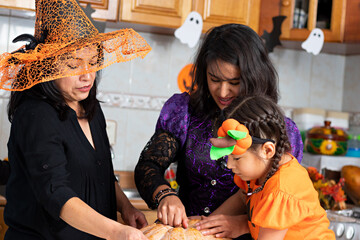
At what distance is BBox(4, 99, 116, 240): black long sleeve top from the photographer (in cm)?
107

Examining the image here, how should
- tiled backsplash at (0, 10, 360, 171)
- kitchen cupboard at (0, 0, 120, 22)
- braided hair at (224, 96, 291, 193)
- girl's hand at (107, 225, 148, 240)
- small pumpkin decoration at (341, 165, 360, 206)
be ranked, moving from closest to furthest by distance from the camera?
girl's hand at (107, 225, 148, 240) → braided hair at (224, 96, 291, 193) → kitchen cupboard at (0, 0, 120, 22) → small pumpkin decoration at (341, 165, 360, 206) → tiled backsplash at (0, 10, 360, 171)

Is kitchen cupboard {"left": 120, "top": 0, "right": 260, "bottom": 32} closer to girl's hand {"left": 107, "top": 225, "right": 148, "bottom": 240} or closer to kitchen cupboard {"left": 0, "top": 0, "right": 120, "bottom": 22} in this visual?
kitchen cupboard {"left": 0, "top": 0, "right": 120, "bottom": 22}

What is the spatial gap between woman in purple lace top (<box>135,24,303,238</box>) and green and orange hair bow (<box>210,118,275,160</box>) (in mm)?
343

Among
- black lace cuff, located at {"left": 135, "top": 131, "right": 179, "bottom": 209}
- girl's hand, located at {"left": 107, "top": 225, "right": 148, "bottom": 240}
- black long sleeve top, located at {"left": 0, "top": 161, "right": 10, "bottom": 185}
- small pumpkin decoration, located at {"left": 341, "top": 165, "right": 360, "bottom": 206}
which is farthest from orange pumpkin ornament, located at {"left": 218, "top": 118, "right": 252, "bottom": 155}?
small pumpkin decoration, located at {"left": 341, "top": 165, "right": 360, "bottom": 206}

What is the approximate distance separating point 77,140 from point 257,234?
0.51 m

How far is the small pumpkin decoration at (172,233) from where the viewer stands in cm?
107

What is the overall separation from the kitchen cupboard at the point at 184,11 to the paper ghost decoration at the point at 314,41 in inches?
12.4

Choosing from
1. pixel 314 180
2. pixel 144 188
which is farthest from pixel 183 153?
pixel 314 180

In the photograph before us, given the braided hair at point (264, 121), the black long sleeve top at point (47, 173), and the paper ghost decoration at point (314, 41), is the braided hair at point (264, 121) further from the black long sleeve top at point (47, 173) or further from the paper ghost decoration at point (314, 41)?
the paper ghost decoration at point (314, 41)

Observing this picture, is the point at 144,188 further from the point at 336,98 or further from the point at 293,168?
the point at 336,98

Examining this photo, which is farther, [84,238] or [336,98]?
[336,98]

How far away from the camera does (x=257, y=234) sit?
1.17 metres

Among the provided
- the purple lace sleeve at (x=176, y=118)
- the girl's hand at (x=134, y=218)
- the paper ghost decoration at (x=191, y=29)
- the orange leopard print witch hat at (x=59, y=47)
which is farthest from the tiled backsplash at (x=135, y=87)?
the orange leopard print witch hat at (x=59, y=47)

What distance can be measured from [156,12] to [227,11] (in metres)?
0.40
